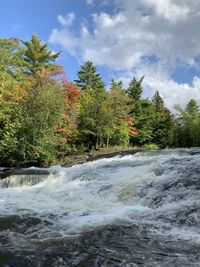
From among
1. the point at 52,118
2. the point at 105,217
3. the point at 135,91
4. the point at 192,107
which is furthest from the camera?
the point at 192,107

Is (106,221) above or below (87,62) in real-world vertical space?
below

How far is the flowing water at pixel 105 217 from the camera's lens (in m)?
5.48

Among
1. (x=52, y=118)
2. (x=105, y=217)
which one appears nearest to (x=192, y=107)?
(x=52, y=118)

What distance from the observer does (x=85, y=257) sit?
5.47 metres

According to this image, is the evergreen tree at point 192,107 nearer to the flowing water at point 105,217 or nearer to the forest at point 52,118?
the forest at point 52,118

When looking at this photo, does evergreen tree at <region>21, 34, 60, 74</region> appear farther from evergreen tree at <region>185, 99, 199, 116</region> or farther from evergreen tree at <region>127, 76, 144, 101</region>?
evergreen tree at <region>185, 99, 199, 116</region>

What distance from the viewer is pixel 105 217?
7906 mm

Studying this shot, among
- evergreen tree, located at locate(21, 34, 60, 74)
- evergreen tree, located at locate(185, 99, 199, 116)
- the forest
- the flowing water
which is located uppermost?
evergreen tree, located at locate(21, 34, 60, 74)

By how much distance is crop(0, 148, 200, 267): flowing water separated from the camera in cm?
548

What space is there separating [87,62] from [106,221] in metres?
48.1

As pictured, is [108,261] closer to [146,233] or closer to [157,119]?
[146,233]

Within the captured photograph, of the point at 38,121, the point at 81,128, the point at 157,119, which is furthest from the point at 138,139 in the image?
the point at 38,121

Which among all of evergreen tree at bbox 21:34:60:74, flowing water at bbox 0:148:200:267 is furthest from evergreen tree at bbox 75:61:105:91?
flowing water at bbox 0:148:200:267

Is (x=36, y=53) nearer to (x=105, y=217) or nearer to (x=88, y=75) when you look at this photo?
(x=88, y=75)
